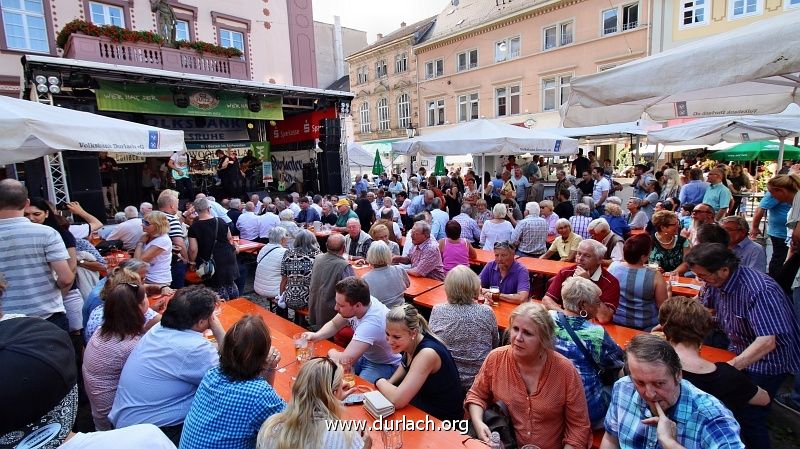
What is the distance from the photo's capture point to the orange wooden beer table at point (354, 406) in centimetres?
213

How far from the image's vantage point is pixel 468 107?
2688 cm

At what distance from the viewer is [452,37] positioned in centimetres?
2644

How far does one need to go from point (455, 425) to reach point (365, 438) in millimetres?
717

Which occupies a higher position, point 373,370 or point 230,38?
point 230,38

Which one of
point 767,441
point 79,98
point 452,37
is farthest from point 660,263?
point 452,37

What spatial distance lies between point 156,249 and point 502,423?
3974 millimetres

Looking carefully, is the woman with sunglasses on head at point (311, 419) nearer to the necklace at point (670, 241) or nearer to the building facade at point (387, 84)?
the necklace at point (670, 241)

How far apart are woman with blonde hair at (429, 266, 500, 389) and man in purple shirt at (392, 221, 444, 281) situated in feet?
6.70

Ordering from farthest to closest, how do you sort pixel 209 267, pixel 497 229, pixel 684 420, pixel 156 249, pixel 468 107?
pixel 468 107 → pixel 497 229 → pixel 209 267 → pixel 156 249 → pixel 684 420

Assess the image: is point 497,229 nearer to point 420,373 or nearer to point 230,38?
point 420,373

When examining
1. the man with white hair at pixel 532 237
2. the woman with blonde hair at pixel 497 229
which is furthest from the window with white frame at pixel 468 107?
the man with white hair at pixel 532 237

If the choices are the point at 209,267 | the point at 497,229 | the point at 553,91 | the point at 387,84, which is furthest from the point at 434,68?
the point at 209,267

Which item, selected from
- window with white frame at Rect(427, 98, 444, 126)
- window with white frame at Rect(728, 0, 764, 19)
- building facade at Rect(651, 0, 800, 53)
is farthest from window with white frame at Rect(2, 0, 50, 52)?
window with white frame at Rect(728, 0, 764, 19)

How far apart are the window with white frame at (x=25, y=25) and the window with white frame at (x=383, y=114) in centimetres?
2321
